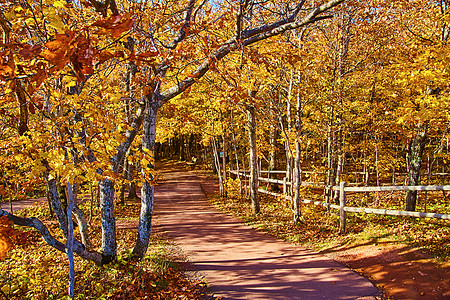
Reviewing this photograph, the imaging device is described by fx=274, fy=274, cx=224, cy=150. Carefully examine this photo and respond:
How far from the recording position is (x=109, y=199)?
17.8 feet

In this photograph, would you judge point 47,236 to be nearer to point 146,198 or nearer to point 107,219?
point 107,219

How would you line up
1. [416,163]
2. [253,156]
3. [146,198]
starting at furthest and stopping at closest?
[253,156] < [416,163] < [146,198]

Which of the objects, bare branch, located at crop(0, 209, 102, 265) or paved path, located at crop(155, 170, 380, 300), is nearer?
bare branch, located at crop(0, 209, 102, 265)

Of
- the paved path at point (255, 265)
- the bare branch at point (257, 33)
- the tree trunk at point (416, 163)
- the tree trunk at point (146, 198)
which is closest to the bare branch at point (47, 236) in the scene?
the tree trunk at point (146, 198)

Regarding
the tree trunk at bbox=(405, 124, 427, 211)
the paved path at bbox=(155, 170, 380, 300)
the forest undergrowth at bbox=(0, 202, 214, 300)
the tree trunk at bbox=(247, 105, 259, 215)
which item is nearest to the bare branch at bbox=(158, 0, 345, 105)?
the forest undergrowth at bbox=(0, 202, 214, 300)

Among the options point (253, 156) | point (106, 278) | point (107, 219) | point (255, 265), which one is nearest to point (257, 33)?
point (107, 219)

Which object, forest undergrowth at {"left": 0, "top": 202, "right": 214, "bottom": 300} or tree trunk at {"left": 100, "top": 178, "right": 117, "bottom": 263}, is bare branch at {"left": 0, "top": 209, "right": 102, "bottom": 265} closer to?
tree trunk at {"left": 100, "top": 178, "right": 117, "bottom": 263}

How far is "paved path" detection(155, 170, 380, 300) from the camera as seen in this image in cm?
475

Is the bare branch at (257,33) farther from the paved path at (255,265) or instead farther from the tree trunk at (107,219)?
the paved path at (255,265)

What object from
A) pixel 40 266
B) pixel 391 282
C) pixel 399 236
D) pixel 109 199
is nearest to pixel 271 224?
pixel 399 236

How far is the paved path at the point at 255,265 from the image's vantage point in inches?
187

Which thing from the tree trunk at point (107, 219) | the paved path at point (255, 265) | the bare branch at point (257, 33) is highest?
the bare branch at point (257, 33)

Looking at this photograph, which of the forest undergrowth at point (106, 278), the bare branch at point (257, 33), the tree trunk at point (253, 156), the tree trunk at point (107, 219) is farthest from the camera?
the tree trunk at point (253, 156)

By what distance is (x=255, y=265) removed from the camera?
5926 millimetres
